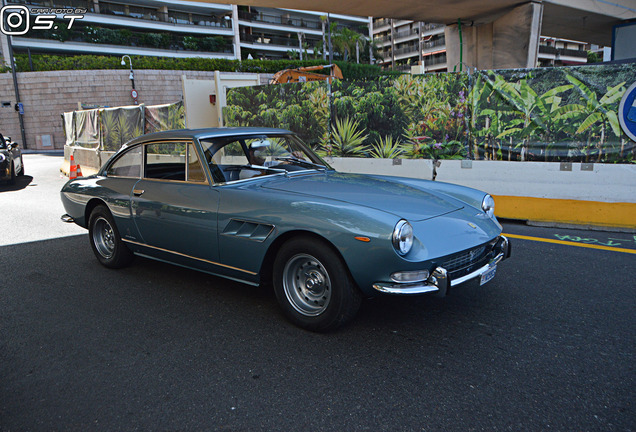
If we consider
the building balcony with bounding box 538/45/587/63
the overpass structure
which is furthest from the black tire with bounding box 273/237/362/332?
the building balcony with bounding box 538/45/587/63

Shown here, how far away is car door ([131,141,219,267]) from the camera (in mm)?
3783

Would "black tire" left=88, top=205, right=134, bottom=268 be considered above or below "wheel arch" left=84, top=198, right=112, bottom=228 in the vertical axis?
below

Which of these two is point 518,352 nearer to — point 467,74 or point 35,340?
point 35,340

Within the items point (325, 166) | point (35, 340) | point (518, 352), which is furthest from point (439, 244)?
point (35, 340)

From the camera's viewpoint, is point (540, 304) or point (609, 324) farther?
point (540, 304)

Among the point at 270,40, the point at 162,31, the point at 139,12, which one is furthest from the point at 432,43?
the point at 139,12

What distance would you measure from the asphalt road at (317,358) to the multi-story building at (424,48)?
71.8 meters

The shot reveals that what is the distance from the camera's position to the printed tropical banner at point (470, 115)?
6.72 meters

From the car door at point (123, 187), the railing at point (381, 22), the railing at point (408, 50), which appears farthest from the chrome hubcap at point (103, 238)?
the railing at point (381, 22)

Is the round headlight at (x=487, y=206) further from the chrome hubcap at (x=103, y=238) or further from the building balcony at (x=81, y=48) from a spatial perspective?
the building balcony at (x=81, y=48)

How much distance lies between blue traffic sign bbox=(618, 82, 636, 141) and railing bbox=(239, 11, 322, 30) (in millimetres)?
59762

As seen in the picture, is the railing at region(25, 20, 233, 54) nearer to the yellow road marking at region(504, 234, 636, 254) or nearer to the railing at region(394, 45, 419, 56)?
the railing at region(394, 45, 419, 56)

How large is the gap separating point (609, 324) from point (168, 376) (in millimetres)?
2922

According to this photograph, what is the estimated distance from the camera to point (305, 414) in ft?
7.84
